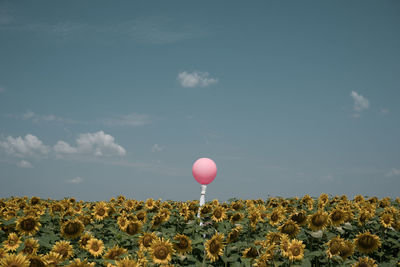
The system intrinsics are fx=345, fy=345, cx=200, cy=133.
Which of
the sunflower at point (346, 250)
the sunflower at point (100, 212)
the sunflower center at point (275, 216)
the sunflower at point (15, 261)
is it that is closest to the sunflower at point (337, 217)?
the sunflower at point (346, 250)

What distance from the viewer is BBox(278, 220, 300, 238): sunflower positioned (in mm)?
6965

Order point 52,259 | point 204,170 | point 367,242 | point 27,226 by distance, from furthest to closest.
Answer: point 204,170 → point 27,226 → point 367,242 → point 52,259

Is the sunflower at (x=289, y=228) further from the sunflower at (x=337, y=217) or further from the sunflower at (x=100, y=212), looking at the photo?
the sunflower at (x=100, y=212)

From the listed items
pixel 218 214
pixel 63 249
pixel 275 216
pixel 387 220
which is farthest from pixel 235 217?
pixel 63 249

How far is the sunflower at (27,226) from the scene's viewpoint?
810cm

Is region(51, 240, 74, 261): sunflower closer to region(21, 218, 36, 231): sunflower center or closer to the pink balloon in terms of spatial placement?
region(21, 218, 36, 231): sunflower center

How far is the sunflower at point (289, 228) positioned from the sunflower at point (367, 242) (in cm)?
120

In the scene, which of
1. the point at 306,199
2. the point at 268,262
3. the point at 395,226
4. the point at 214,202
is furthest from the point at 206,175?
the point at 268,262

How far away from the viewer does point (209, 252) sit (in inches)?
267

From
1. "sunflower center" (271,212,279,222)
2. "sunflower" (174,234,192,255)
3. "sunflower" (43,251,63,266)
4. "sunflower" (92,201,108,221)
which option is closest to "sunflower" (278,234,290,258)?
"sunflower" (174,234,192,255)

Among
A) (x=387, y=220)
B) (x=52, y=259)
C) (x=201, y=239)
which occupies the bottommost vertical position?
(x=52, y=259)

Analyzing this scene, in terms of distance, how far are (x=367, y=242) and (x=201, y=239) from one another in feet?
10.8

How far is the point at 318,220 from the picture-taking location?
6785 millimetres

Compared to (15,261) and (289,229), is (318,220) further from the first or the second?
(15,261)
